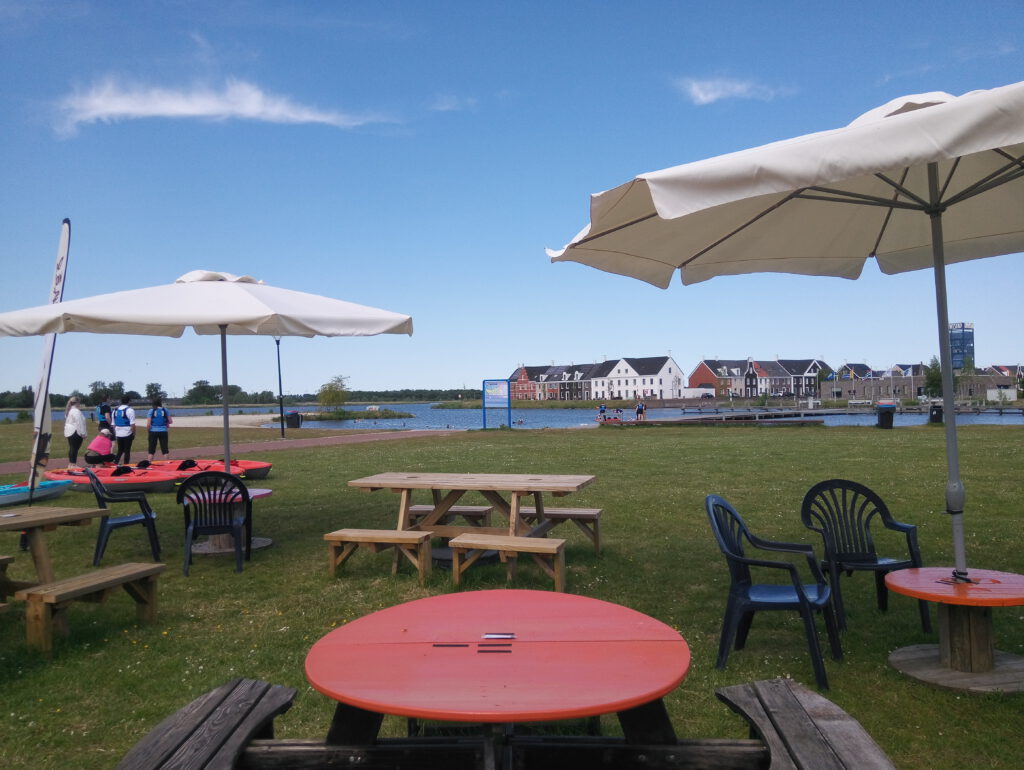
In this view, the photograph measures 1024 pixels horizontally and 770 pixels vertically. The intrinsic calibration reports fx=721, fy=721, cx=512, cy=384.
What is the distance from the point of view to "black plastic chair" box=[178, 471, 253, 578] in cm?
693

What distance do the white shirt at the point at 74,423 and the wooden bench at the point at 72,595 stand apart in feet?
41.1

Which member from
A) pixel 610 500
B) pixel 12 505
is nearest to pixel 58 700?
pixel 12 505

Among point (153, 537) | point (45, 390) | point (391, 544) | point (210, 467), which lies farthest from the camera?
point (210, 467)

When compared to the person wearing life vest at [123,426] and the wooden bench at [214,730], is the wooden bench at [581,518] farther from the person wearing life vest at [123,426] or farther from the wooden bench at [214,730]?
the person wearing life vest at [123,426]

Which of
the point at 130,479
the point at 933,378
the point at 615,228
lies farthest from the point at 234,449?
the point at 933,378

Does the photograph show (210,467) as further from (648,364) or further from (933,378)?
(648,364)

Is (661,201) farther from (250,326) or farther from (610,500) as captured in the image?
(610,500)

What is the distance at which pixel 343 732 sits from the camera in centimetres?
239

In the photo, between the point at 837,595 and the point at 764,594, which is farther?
the point at 837,595

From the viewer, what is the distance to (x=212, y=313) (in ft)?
21.4

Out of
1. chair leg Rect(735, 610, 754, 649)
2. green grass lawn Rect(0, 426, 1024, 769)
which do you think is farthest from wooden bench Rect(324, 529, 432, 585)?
chair leg Rect(735, 610, 754, 649)

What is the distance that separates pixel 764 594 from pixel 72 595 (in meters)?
4.50

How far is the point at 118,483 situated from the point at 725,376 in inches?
4612

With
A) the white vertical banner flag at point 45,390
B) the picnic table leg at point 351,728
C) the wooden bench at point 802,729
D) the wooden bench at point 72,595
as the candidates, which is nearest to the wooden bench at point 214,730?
the picnic table leg at point 351,728
